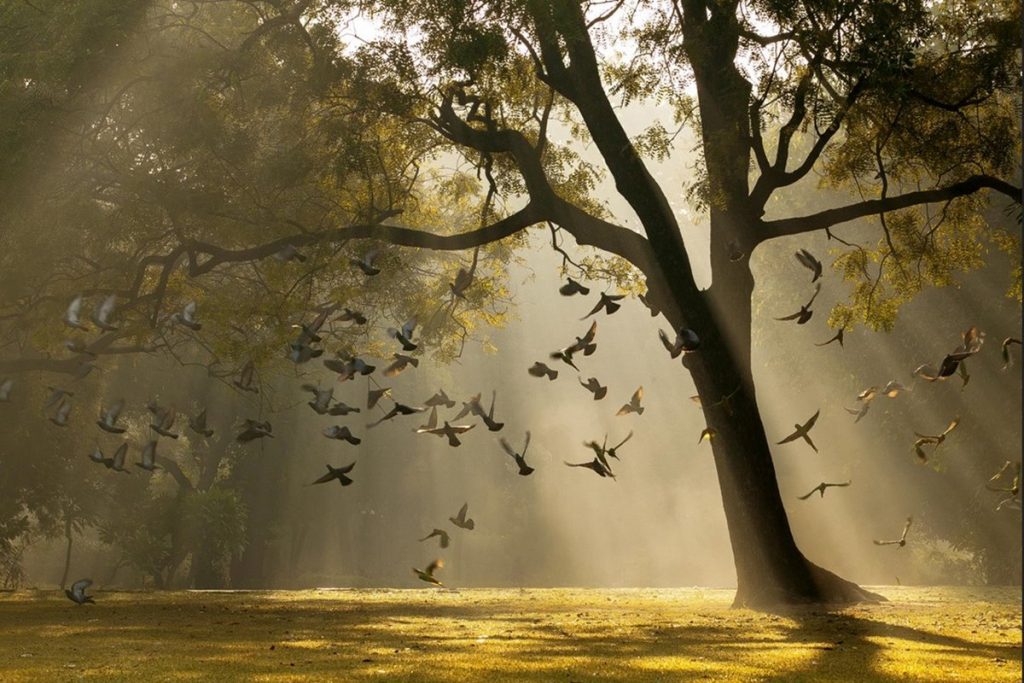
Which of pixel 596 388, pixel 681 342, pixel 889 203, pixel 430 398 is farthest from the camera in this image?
pixel 889 203

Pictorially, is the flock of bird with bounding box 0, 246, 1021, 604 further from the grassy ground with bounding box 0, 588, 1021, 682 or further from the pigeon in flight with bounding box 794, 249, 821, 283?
the grassy ground with bounding box 0, 588, 1021, 682

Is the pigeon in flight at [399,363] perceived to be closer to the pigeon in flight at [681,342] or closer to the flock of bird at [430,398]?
the flock of bird at [430,398]

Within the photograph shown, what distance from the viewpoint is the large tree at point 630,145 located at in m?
15.7

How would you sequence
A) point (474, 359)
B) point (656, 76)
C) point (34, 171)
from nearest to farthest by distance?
point (34, 171), point (656, 76), point (474, 359)

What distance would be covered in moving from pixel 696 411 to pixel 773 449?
15.2 meters

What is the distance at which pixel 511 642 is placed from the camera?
11.4 m

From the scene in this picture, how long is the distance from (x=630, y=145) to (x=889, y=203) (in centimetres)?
394

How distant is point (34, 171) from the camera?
16594 millimetres

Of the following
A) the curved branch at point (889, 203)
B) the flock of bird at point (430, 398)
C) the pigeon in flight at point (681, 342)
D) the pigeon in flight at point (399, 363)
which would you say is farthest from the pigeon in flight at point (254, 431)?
the curved branch at point (889, 203)

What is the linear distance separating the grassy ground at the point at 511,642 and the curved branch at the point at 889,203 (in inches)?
220

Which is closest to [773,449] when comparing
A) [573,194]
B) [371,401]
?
[573,194]

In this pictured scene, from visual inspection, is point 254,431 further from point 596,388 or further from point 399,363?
point 596,388

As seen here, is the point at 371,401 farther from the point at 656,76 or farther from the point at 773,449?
the point at 773,449

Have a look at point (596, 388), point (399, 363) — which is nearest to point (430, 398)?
point (399, 363)
